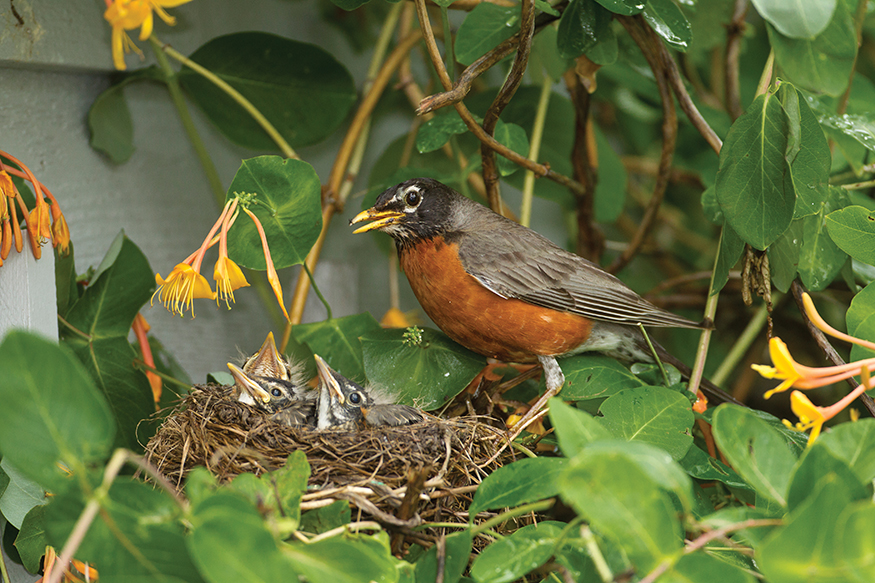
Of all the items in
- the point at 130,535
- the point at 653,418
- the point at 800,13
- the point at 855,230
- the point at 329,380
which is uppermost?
the point at 800,13

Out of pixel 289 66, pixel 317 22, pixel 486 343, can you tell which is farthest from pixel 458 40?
pixel 317 22

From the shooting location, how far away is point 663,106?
5.18 ft

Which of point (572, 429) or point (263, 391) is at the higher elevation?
point (572, 429)

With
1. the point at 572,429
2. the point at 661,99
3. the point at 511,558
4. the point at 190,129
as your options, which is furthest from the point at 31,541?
the point at 661,99

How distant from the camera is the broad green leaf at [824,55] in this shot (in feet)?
4.46

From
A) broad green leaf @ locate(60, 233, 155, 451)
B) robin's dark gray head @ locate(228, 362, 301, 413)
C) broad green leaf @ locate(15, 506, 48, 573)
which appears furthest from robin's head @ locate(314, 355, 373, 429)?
broad green leaf @ locate(15, 506, 48, 573)

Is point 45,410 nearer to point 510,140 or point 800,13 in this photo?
point 510,140

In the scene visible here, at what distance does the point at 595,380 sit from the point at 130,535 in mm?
928

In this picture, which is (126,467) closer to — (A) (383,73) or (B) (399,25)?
(A) (383,73)

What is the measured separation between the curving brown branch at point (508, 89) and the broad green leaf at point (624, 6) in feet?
0.50

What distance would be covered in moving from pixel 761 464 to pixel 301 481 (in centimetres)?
53

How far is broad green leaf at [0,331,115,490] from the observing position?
1.79ft

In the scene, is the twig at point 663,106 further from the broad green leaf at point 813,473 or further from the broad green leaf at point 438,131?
→ the broad green leaf at point 813,473

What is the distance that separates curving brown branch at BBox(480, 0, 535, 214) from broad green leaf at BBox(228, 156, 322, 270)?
0.37 metres
